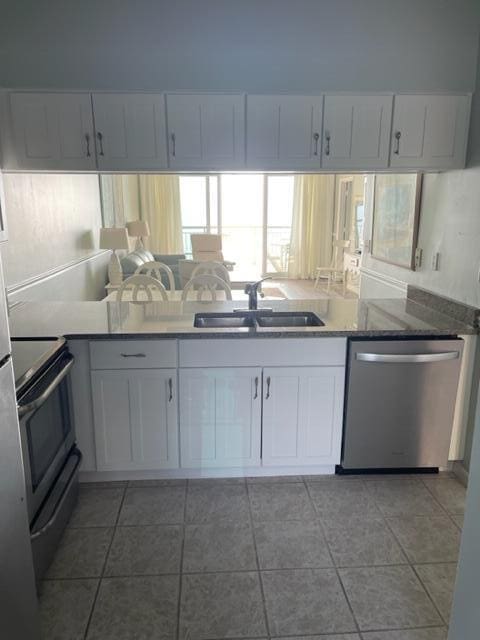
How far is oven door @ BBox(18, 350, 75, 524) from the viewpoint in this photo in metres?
1.69

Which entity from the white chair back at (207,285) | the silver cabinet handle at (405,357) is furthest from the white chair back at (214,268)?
the silver cabinet handle at (405,357)

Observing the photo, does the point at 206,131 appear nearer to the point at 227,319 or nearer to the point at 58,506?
the point at 227,319

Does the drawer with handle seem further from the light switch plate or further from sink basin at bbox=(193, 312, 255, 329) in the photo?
the light switch plate

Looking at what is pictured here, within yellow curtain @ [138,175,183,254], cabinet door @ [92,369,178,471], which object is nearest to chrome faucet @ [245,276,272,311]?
cabinet door @ [92,369,178,471]

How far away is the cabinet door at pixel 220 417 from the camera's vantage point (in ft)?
7.91

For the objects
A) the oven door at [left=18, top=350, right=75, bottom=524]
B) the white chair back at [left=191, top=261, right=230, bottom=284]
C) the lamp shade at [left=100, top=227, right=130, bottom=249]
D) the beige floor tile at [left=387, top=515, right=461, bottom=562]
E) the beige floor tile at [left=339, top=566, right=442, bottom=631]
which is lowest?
the beige floor tile at [left=339, top=566, right=442, bottom=631]

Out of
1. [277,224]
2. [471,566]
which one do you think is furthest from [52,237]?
[277,224]

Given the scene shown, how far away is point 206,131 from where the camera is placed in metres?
2.55

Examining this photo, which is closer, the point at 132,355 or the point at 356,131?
the point at 132,355

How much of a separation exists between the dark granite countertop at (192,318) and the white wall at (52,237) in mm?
312

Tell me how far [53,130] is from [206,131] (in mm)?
811

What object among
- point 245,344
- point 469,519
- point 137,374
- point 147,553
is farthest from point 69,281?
point 469,519

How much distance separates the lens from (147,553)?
2049 millimetres

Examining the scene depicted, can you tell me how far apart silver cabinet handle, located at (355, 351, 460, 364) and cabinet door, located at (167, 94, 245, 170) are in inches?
49.0
